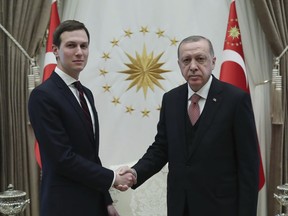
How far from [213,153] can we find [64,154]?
66cm

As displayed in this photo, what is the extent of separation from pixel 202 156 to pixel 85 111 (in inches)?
22.8

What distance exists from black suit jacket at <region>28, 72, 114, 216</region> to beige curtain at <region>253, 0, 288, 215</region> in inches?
77.7

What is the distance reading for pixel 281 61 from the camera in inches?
142

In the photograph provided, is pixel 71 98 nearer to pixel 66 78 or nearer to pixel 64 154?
pixel 66 78

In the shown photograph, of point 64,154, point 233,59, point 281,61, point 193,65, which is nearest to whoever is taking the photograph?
point 64,154

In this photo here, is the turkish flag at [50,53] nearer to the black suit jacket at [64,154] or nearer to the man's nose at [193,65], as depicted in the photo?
the black suit jacket at [64,154]

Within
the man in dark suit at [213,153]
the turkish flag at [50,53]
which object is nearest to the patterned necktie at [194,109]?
the man in dark suit at [213,153]

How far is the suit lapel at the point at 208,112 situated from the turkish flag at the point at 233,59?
142cm

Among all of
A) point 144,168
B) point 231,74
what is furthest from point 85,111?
point 231,74

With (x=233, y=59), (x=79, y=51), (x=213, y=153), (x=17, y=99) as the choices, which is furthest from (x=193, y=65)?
(x=17, y=99)

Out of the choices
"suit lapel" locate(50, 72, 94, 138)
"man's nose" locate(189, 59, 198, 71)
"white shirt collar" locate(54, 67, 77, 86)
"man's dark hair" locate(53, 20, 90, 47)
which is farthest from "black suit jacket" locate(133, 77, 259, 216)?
"man's dark hair" locate(53, 20, 90, 47)

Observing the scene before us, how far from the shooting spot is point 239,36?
11.4 feet

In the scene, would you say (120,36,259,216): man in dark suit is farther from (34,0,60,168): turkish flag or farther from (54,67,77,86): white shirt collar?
(34,0,60,168): turkish flag

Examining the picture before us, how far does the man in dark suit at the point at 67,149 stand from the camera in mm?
1957
